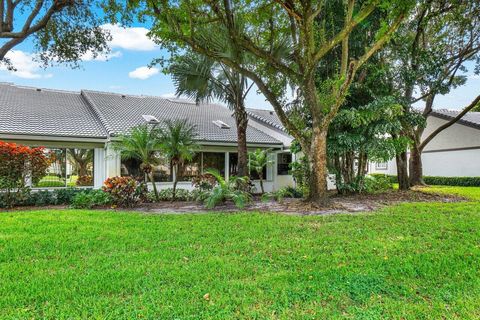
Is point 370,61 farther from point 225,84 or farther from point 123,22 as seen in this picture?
point 123,22

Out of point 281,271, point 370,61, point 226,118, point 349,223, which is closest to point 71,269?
point 281,271

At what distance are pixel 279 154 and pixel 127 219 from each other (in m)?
11.7

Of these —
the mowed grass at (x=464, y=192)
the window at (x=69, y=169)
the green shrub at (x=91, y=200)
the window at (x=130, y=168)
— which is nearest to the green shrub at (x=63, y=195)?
the green shrub at (x=91, y=200)

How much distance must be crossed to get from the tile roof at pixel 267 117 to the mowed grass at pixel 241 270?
12.0 m

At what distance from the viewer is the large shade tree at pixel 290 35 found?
31.9 feet

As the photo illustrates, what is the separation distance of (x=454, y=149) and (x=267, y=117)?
12792 millimetres

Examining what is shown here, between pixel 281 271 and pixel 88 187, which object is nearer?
pixel 281 271

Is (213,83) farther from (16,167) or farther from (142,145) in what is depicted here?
(16,167)

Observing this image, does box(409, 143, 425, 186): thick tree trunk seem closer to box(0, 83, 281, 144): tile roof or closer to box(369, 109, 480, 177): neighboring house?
box(369, 109, 480, 177): neighboring house

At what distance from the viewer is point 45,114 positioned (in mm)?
15250

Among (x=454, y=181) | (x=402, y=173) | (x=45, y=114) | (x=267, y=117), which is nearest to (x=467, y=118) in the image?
(x=454, y=181)

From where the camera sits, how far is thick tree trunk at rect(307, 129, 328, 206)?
34.3 feet

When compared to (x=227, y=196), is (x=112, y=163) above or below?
above

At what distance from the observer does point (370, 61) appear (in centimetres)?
1346
